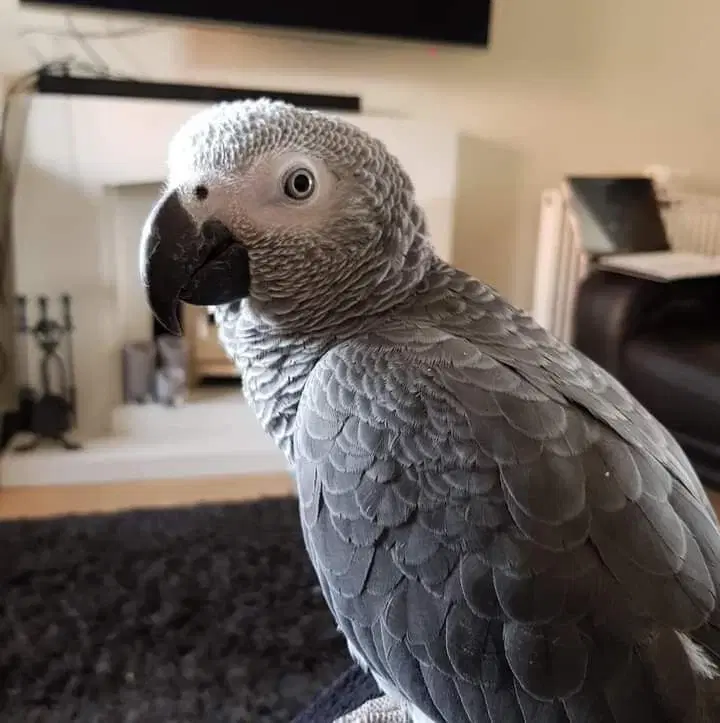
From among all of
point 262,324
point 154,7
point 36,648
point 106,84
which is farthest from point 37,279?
point 262,324

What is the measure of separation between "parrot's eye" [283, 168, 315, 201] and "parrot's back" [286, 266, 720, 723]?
0.53 ft

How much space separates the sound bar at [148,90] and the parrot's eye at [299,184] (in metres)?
1.47

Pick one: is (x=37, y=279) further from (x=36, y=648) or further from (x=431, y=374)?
(x=431, y=374)

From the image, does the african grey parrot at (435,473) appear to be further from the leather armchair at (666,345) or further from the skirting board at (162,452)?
the skirting board at (162,452)

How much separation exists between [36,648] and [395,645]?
3.38 ft

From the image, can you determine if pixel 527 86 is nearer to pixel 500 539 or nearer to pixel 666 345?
pixel 666 345

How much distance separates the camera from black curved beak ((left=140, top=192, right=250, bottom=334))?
0.77 metres

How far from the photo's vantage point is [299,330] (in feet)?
2.91

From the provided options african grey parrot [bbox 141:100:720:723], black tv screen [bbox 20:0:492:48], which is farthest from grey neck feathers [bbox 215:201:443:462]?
Result: black tv screen [bbox 20:0:492:48]

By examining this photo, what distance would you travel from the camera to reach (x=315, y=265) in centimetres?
83

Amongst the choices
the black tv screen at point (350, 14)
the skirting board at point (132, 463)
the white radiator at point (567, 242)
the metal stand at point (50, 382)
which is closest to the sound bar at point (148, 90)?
the black tv screen at point (350, 14)

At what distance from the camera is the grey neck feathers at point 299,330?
876 millimetres

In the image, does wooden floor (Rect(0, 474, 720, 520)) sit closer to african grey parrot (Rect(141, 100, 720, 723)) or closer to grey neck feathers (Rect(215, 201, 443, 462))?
grey neck feathers (Rect(215, 201, 443, 462))

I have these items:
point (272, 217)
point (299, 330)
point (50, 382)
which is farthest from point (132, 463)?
point (272, 217)
